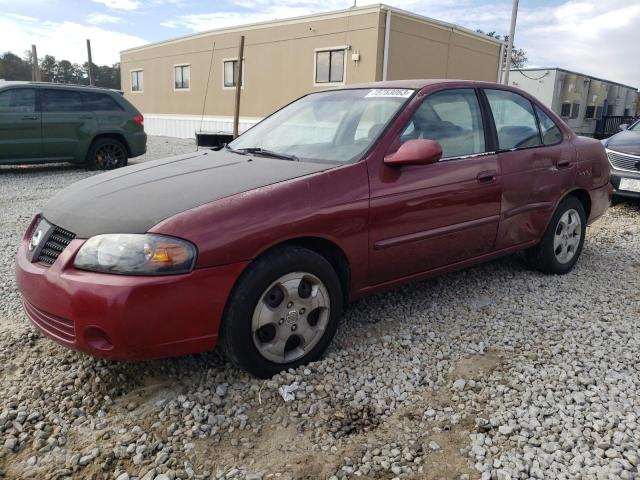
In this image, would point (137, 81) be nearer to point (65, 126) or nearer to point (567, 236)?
point (65, 126)

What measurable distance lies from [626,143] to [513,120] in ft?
15.5

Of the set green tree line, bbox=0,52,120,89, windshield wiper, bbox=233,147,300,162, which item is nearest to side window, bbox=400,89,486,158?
windshield wiper, bbox=233,147,300,162

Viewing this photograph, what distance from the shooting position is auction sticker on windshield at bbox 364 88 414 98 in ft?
11.4

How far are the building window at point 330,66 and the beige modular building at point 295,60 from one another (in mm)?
31

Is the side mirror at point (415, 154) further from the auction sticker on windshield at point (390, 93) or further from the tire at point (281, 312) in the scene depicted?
the tire at point (281, 312)

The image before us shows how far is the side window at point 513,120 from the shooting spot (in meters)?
3.93

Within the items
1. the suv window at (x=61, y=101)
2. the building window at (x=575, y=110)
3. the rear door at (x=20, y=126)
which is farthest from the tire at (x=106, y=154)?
the building window at (x=575, y=110)

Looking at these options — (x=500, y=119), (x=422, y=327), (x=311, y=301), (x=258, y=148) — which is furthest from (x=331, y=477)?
(x=500, y=119)

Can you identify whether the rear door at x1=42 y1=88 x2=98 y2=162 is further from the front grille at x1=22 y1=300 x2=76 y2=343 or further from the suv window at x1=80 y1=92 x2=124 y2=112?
the front grille at x1=22 y1=300 x2=76 y2=343

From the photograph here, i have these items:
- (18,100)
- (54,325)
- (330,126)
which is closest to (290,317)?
(54,325)

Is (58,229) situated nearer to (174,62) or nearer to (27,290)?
(27,290)

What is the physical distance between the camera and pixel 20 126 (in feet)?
30.2

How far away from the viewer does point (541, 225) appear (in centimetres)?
423

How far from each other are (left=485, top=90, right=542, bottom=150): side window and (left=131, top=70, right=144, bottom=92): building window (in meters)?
25.9
